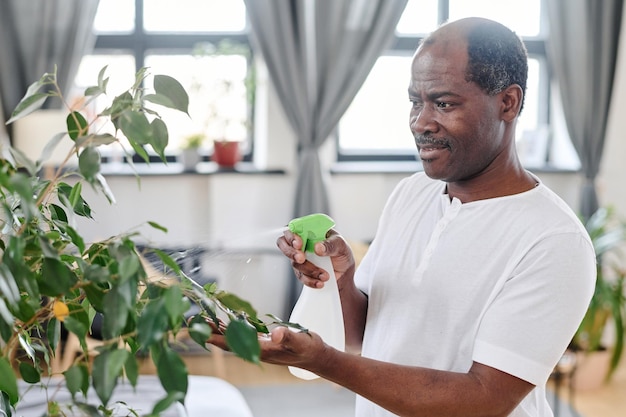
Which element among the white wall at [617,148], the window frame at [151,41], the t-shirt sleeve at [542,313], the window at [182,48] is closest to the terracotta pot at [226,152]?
the window at [182,48]

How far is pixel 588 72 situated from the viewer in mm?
5336

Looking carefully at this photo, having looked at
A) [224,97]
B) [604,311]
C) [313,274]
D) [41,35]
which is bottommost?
[604,311]

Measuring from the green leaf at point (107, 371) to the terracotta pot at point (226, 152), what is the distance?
4.38 meters

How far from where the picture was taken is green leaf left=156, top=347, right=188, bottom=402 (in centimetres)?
86

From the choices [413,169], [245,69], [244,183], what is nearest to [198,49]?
[245,69]

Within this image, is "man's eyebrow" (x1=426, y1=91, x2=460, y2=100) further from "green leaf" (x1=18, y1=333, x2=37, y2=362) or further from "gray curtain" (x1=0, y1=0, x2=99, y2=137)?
"gray curtain" (x1=0, y1=0, x2=99, y2=137)

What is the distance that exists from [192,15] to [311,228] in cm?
395

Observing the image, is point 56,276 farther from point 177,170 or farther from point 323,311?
point 177,170

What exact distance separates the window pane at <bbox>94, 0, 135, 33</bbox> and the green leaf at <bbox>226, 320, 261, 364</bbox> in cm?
464

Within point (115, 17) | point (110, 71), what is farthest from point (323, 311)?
point (115, 17)

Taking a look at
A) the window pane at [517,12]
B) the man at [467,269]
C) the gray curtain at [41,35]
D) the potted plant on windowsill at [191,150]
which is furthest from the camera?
the window pane at [517,12]

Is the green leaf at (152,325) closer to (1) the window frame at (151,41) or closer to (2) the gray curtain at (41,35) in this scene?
(2) the gray curtain at (41,35)

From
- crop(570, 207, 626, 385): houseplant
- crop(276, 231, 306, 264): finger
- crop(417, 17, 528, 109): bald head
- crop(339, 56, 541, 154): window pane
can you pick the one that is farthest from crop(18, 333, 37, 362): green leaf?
crop(339, 56, 541, 154): window pane

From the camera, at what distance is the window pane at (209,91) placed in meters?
5.23
